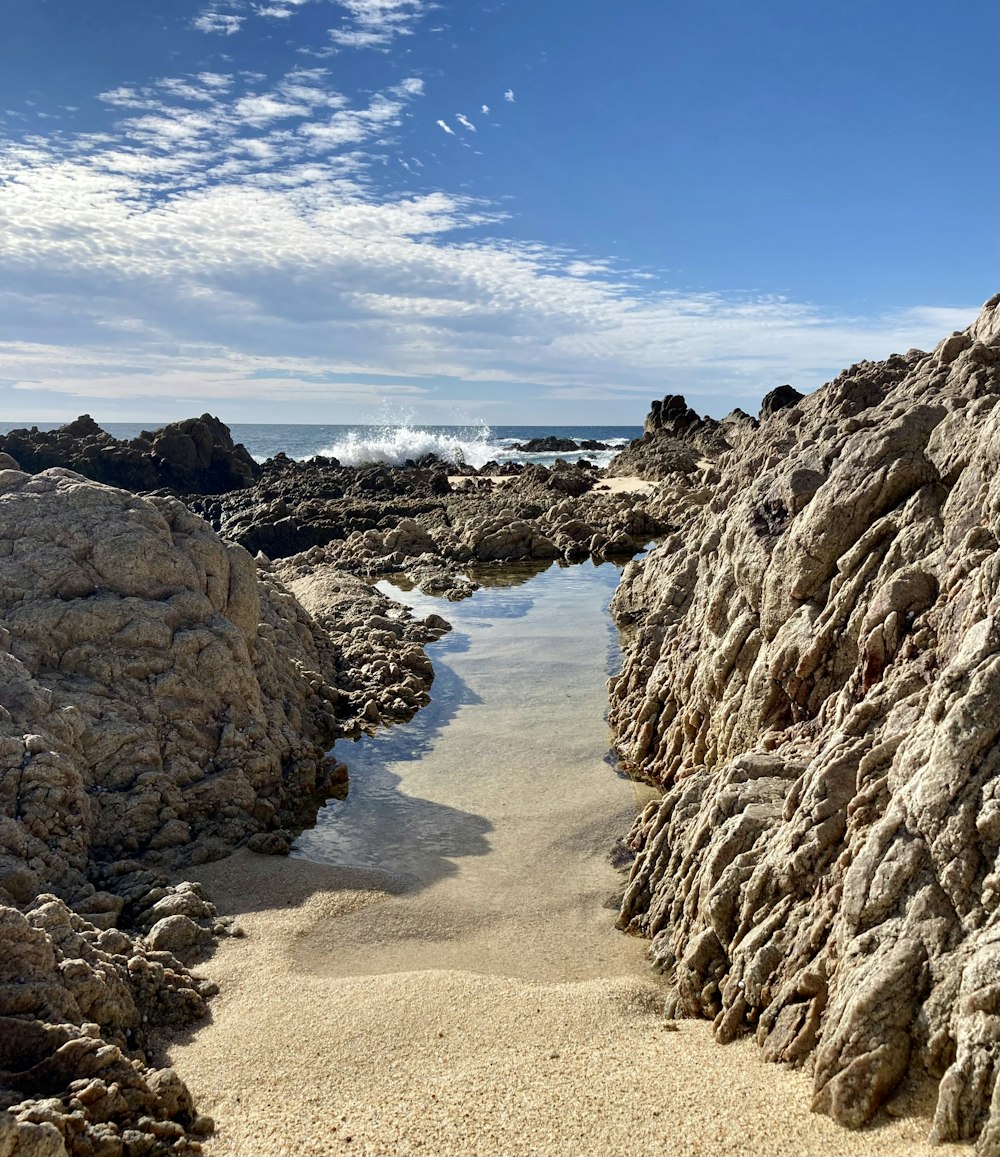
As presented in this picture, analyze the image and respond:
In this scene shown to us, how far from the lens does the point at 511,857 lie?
1045cm

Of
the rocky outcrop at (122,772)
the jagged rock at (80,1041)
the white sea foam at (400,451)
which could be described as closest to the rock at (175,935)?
the rocky outcrop at (122,772)

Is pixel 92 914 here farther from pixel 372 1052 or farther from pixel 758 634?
pixel 758 634

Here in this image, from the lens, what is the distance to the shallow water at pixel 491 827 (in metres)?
8.48

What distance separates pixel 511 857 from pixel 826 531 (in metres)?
5.27

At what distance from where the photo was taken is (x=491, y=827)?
443 inches

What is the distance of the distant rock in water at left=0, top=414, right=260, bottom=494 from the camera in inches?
1734

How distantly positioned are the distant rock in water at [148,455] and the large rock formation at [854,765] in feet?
127

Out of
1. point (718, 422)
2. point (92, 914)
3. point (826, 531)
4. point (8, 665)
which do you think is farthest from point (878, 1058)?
point (718, 422)

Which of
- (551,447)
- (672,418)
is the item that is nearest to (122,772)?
(672,418)

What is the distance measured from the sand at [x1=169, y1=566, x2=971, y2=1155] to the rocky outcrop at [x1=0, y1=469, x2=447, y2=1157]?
56cm

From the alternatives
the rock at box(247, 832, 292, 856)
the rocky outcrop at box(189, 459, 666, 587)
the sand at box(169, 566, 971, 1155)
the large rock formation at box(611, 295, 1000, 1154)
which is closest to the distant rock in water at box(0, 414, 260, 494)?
the rocky outcrop at box(189, 459, 666, 587)

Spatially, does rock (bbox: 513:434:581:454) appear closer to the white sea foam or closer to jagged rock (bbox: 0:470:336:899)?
the white sea foam

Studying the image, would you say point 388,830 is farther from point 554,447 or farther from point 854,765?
point 554,447

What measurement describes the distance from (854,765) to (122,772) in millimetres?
8139
